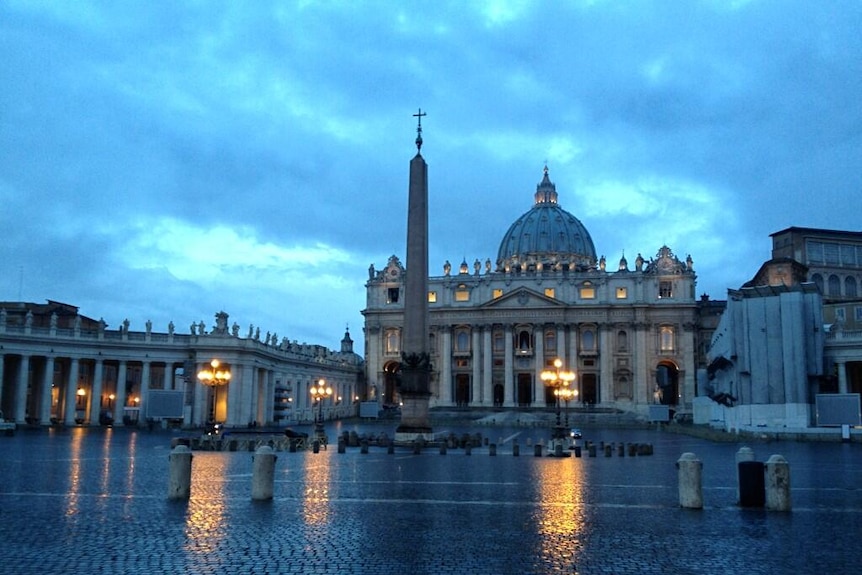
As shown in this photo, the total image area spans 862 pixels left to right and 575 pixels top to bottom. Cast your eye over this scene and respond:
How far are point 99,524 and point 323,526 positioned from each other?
3025 mm

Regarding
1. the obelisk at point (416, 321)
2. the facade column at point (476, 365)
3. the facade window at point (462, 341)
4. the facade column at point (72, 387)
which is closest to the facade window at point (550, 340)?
the facade column at point (476, 365)

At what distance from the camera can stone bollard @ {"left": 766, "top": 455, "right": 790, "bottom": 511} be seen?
507 inches

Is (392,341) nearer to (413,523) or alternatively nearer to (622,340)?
(622,340)

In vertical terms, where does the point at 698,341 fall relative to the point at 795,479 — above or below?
above

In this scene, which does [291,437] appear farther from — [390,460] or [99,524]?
[99,524]

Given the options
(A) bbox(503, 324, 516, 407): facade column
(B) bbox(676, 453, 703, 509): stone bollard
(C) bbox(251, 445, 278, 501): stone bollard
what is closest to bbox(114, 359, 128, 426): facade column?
(C) bbox(251, 445, 278, 501): stone bollard

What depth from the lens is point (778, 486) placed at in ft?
42.3

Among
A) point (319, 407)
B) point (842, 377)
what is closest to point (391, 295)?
point (319, 407)

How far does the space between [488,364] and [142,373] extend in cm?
4739

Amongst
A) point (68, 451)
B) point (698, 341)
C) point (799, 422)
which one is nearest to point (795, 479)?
point (68, 451)

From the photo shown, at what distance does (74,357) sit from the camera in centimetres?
5028

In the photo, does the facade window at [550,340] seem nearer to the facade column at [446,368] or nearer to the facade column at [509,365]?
the facade column at [509,365]

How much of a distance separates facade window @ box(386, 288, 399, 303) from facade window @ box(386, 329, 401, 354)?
388 centimetres

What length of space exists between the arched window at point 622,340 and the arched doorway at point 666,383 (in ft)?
14.2
